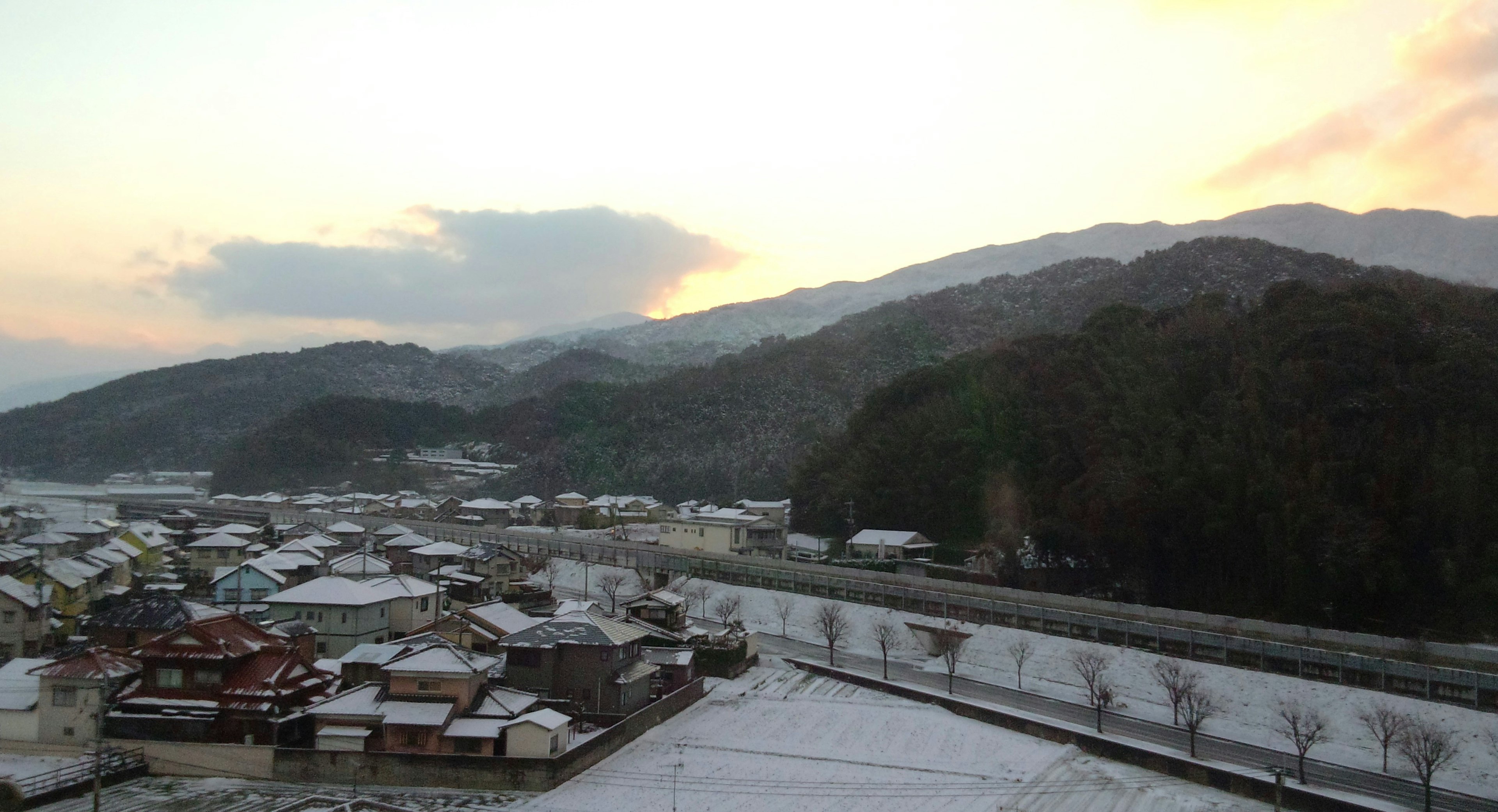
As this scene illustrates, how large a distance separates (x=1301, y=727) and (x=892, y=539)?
17269 millimetres

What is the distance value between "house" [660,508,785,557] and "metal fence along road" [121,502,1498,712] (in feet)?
3.93

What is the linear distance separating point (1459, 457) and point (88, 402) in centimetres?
12824

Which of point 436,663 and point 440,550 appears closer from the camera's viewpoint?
point 436,663

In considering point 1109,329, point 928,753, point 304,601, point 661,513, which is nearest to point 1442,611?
point 928,753

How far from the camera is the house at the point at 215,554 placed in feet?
108

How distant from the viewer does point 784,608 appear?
28344 mm

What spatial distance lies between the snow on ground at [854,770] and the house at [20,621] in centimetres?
1395

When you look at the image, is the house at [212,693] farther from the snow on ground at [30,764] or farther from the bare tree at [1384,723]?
the bare tree at [1384,723]

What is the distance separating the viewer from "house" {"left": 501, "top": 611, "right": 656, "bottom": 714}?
17531 millimetres

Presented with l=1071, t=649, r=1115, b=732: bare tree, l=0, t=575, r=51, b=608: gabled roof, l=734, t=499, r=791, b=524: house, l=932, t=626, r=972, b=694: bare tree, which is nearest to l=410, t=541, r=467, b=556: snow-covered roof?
l=0, t=575, r=51, b=608: gabled roof

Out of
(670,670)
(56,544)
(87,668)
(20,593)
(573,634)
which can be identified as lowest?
(670,670)

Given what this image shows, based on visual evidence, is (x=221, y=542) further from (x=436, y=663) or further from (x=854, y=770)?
(x=854, y=770)

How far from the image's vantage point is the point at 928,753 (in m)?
16.2

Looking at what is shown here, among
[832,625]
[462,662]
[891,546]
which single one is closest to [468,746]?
[462,662]
